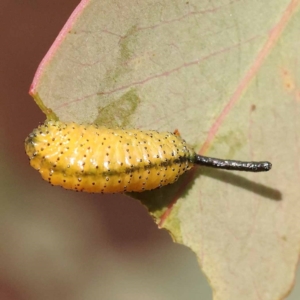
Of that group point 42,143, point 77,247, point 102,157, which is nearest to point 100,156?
point 102,157

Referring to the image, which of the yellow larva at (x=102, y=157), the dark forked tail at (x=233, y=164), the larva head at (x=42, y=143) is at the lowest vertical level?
the dark forked tail at (x=233, y=164)

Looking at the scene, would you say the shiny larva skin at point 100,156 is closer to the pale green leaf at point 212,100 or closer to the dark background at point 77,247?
the pale green leaf at point 212,100

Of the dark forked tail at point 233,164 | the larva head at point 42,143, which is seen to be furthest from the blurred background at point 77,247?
the larva head at point 42,143

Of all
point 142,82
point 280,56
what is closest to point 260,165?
point 280,56

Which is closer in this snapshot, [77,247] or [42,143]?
[42,143]

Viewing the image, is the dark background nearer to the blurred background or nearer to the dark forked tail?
the blurred background

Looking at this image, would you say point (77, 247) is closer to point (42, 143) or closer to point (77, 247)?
point (77, 247)

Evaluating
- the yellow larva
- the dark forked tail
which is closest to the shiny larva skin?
the yellow larva

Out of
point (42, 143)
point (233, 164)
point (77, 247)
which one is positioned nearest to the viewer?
point (42, 143)
